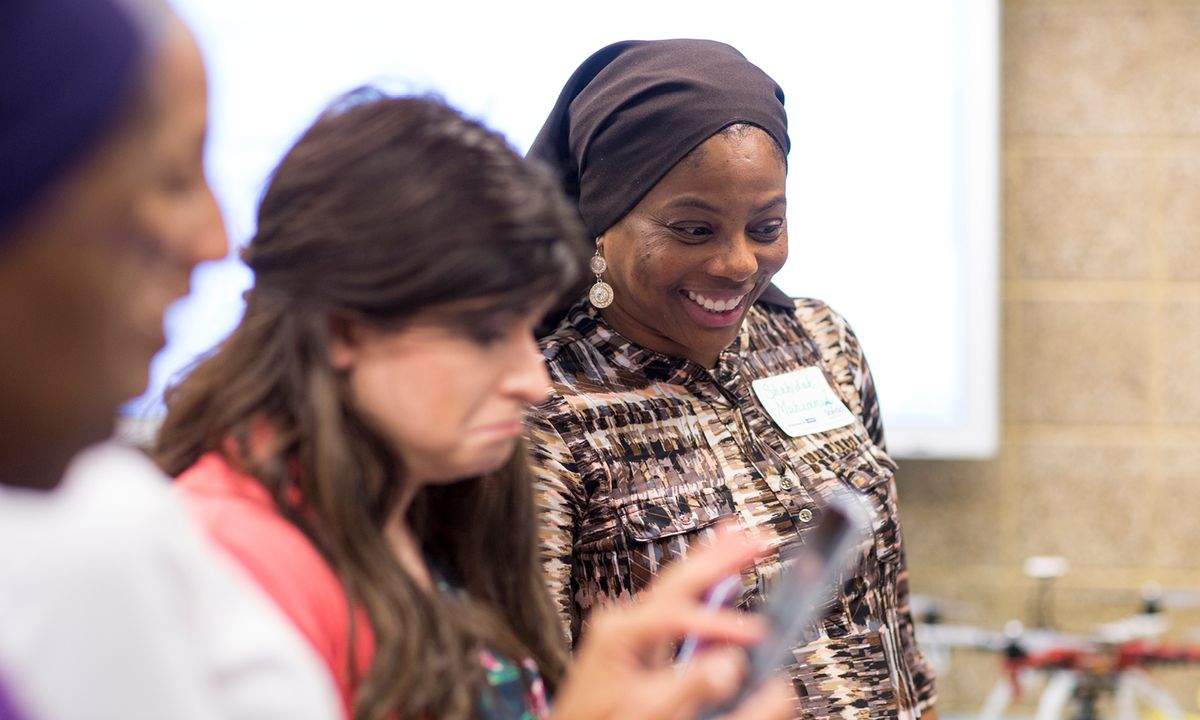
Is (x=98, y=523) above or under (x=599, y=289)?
above

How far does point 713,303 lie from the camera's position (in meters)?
1.48

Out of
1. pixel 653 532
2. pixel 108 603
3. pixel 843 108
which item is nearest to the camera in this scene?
pixel 108 603

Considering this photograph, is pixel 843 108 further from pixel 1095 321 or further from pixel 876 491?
pixel 876 491

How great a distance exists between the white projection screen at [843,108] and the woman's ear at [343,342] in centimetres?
242

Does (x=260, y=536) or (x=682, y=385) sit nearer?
(x=260, y=536)

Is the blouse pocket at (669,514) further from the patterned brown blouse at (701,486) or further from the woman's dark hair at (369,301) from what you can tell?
the woman's dark hair at (369,301)

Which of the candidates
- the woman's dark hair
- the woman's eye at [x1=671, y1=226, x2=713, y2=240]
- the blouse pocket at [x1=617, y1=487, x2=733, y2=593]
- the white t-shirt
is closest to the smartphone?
the woman's dark hair

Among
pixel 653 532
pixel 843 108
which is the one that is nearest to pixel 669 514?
pixel 653 532

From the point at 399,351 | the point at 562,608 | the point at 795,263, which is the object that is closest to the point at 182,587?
the point at 399,351

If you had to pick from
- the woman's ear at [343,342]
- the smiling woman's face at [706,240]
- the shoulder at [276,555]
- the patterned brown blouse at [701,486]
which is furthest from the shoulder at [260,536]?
the smiling woman's face at [706,240]

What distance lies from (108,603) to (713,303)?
1.07 m

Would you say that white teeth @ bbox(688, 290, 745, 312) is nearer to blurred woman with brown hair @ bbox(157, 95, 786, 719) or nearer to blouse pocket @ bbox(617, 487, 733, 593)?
blouse pocket @ bbox(617, 487, 733, 593)

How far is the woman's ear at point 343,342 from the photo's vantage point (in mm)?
844

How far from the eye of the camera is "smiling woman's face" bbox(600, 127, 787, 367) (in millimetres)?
1446
